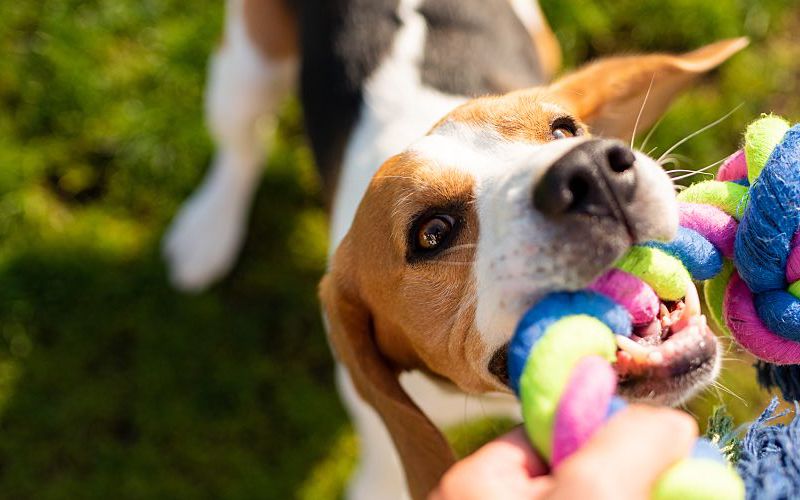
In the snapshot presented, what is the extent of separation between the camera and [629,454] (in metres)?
1.22

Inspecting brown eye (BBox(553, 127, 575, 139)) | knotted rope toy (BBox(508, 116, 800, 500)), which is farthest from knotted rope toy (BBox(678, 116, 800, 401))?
brown eye (BBox(553, 127, 575, 139))

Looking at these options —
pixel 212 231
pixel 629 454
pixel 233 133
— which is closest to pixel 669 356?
pixel 629 454

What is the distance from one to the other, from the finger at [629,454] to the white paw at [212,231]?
3.43 meters

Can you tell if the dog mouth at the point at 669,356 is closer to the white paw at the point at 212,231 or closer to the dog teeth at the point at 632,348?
the dog teeth at the point at 632,348

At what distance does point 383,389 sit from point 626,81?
1360mm

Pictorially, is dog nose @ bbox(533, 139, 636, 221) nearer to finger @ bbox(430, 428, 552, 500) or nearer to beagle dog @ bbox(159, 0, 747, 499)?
beagle dog @ bbox(159, 0, 747, 499)

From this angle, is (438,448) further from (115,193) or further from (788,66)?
(788,66)

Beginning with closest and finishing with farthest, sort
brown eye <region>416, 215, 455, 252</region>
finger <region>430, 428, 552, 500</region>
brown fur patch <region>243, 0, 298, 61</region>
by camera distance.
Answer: finger <region>430, 428, 552, 500</region> → brown eye <region>416, 215, 455, 252</region> → brown fur patch <region>243, 0, 298, 61</region>

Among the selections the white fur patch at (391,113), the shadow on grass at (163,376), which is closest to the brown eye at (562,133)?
the white fur patch at (391,113)

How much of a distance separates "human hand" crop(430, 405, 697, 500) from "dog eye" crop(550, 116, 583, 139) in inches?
48.4

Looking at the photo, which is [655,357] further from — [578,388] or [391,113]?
[391,113]

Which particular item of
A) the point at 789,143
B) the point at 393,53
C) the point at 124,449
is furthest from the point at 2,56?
the point at 789,143

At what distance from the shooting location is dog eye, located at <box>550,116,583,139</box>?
2420mm

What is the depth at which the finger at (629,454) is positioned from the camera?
1173 millimetres
